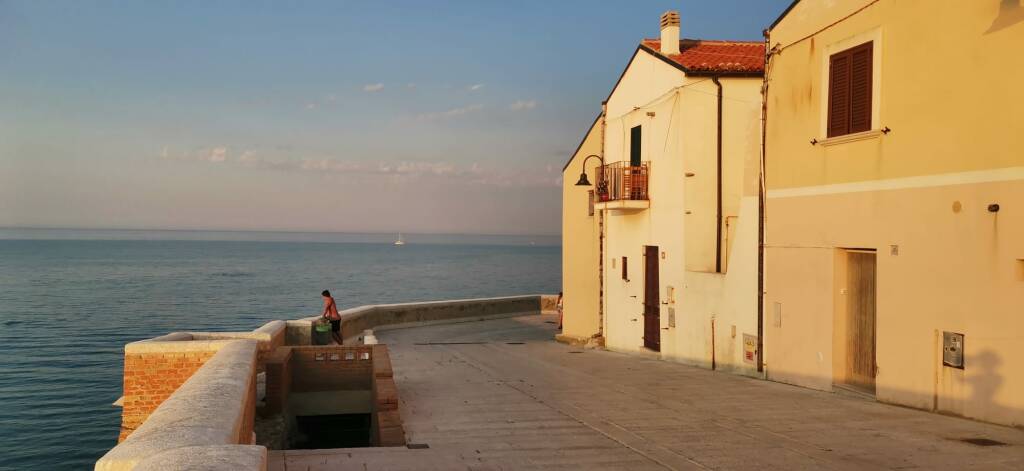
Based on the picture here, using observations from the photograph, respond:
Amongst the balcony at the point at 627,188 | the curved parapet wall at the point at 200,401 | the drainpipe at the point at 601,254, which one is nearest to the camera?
the curved parapet wall at the point at 200,401

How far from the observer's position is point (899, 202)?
10.8 m

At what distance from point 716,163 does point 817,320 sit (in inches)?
217

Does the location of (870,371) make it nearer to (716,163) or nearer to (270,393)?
(716,163)

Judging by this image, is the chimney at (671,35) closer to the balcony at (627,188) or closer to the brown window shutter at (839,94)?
the balcony at (627,188)

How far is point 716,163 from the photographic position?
1738cm

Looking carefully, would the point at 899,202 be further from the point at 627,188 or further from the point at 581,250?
the point at 581,250

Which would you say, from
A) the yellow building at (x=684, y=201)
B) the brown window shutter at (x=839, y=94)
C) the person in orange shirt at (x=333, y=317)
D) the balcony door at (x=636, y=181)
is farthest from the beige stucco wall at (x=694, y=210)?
the person in orange shirt at (x=333, y=317)

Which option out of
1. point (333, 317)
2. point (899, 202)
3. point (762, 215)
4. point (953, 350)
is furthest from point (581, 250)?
point (953, 350)

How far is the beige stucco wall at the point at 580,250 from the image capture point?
24.8 meters

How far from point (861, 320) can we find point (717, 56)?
28.8 feet

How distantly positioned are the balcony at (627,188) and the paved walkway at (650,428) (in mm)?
5665

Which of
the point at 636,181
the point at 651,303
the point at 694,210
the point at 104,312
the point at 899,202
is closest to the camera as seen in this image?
the point at 899,202

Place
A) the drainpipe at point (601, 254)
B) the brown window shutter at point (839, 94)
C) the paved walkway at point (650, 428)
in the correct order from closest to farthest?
the paved walkway at point (650, 428) < the brown window shutter at point (839, 94) < the drainpipe at point (601, 254)

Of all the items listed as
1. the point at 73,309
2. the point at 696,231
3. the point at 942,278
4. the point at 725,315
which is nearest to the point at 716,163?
the point at 696,231
